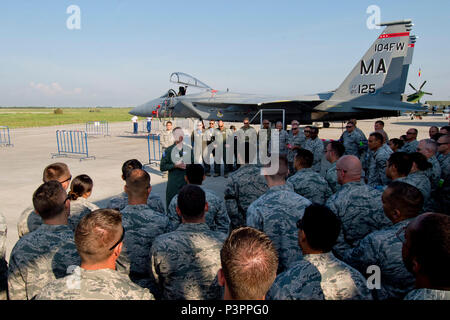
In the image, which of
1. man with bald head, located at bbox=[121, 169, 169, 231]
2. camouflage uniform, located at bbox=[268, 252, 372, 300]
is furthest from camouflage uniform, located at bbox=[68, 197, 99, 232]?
camouflage uniform, located at bbox=[268, 252, 372, 300]

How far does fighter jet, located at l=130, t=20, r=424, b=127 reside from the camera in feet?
41.0

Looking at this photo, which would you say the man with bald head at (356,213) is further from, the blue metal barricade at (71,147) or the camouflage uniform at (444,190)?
the blue metal barricade at (71,147)

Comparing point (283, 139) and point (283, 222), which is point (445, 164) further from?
point (283, 139)

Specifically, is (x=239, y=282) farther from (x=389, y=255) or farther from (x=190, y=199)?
(x=389, y=255)

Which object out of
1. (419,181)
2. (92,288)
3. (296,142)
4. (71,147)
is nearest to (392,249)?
(92,288)

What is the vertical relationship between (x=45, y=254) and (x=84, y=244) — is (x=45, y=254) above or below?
below

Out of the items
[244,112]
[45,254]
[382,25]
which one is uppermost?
[382,25]

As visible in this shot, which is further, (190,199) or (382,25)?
(382,25)

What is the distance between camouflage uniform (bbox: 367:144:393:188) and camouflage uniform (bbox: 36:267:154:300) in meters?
5.20

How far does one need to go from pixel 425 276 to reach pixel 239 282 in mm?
965

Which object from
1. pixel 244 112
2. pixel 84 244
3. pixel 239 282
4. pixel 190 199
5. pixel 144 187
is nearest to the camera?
pixel 239 282

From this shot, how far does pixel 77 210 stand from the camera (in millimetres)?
3273

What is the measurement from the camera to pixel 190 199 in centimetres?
235
